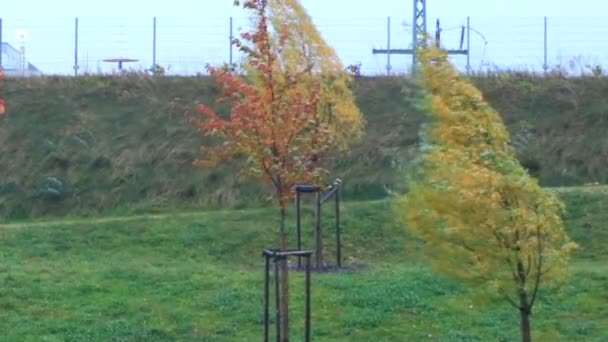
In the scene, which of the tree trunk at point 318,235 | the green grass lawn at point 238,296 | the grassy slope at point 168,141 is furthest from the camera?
the grassy slope at point 168,141

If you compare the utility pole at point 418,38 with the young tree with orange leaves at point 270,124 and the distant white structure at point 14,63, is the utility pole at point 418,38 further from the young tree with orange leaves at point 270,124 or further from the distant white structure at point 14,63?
the distant white structure at point 14,63

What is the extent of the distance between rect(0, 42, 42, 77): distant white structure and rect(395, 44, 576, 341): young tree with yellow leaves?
81.6 ft

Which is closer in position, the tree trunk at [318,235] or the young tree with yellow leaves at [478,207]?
the young tree with yellow leaves at [478,207]

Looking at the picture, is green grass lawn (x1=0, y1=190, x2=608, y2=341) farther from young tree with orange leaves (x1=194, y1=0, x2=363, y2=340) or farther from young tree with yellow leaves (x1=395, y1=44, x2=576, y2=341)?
young tree with orange leaves (x1=194, y1=0, x2=363, y2=340)

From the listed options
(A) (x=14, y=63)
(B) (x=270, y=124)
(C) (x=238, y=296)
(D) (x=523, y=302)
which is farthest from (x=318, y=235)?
(A) (x=14, y=63)

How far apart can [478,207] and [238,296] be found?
194 inches

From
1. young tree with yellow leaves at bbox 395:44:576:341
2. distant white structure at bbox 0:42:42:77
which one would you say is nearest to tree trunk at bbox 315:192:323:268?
young tree with yellow leaves at bbox 395:44:576:341

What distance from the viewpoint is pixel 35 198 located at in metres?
26.8

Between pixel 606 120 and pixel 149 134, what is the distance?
1006cm

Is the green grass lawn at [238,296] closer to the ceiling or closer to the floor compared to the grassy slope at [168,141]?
closer to the floor

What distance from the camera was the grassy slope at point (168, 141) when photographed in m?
26.2

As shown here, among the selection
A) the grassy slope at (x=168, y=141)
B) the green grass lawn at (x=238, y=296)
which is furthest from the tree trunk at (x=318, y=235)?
the grassy slope at (x=168, y=141)

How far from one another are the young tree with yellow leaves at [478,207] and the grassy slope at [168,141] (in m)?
13.1

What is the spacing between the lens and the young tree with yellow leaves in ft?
34.1
